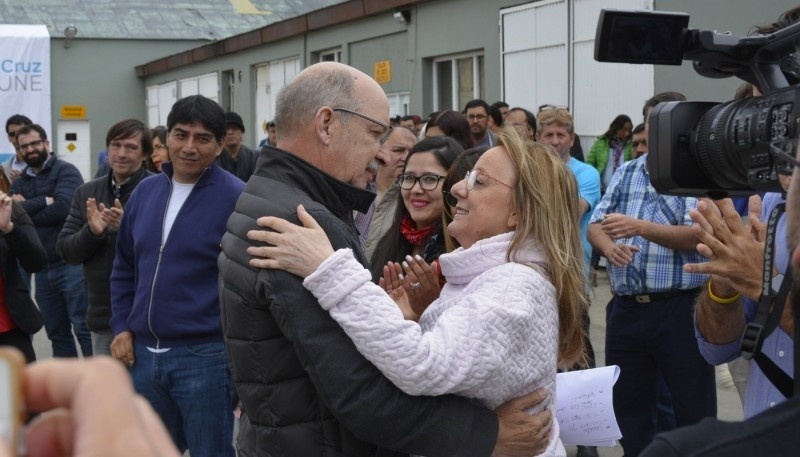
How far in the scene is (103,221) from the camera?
5301 mm

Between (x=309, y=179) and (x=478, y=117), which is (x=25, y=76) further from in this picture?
(x=309, y=179)

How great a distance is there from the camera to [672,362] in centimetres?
477

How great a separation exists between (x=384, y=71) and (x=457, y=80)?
198cm

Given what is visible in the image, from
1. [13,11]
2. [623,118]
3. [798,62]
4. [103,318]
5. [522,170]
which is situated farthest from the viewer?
[13,11]

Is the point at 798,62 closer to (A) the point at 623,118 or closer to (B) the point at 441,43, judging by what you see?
(A) the point at 623,118

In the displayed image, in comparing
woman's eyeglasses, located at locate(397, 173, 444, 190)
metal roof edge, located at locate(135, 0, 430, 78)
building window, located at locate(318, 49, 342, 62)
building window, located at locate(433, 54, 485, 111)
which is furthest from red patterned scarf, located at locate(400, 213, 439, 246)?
building window, located at locate(318, 49, 342, 62)

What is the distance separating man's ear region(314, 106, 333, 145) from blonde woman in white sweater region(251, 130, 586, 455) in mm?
284

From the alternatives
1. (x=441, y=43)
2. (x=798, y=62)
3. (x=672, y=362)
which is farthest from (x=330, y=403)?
(x=441, y=43)

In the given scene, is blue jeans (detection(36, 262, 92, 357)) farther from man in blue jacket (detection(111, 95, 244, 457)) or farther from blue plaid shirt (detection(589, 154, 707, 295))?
blue plaid shirt (detection(589, 154, 707, 295))

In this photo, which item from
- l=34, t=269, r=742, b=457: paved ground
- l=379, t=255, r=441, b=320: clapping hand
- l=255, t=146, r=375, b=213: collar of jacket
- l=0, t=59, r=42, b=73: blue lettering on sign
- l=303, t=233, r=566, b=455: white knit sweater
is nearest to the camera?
l=303, t=233, r=566, b=455: white knit sweater

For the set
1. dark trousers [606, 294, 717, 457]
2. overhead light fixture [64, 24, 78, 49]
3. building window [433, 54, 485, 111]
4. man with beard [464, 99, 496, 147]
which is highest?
overhead light fixture [64, 24, 78, 49]

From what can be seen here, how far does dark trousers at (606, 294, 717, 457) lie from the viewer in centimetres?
471

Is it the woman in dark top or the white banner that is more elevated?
the white banner

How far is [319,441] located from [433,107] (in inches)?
541
